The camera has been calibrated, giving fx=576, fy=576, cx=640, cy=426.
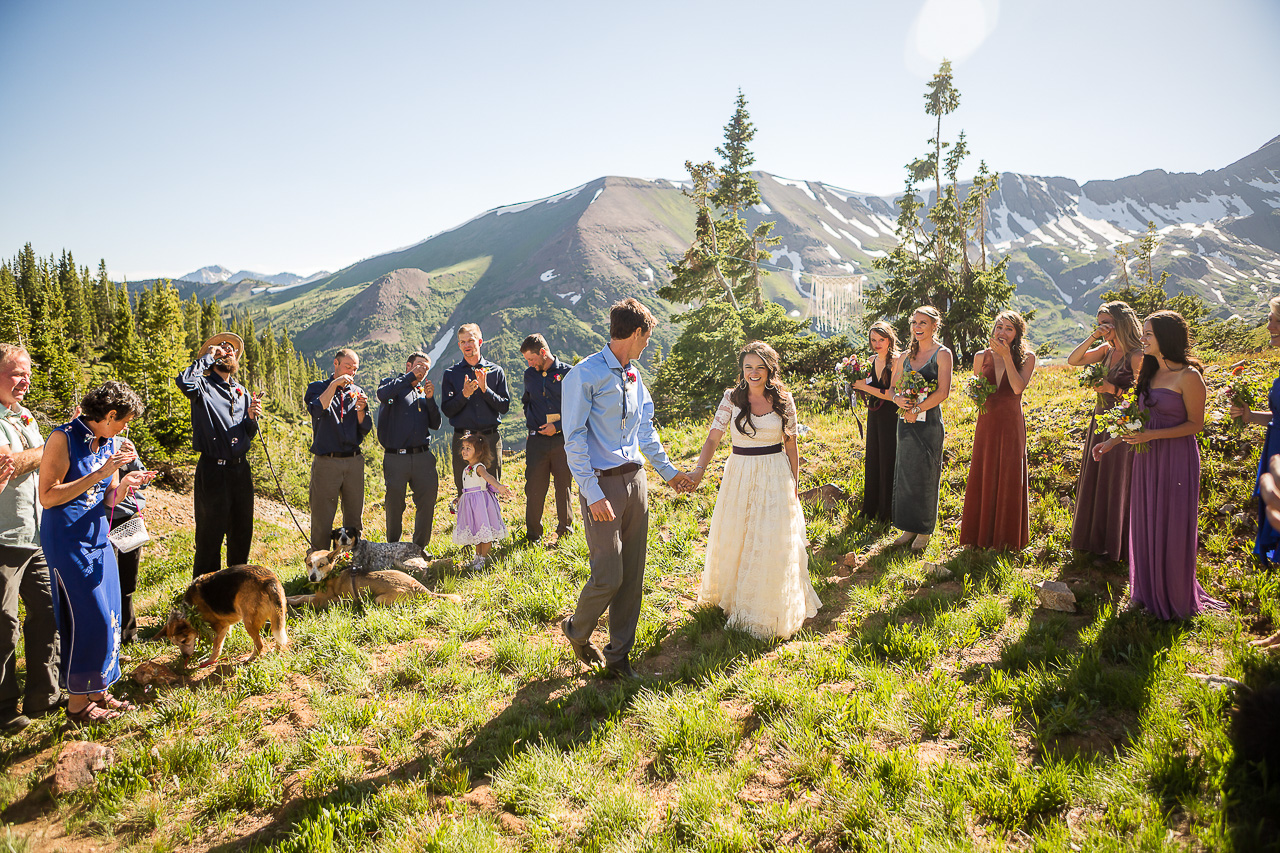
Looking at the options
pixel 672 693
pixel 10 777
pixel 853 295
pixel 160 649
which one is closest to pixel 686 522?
pixel 672 693

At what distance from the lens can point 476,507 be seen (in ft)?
25.0

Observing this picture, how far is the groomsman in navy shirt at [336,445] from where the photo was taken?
23.3 ft

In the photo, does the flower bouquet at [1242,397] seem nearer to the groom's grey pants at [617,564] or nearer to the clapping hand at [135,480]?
the groom's grey pants at [617,564]

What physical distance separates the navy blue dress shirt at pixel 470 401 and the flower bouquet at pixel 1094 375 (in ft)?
22.5

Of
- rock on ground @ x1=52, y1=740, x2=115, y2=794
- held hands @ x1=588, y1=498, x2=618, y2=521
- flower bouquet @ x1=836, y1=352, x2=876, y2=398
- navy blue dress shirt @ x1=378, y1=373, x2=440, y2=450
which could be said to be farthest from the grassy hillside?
flower bouquet @ x1=836, y1=352, x2=876, y2=398

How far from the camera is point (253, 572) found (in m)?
5.15

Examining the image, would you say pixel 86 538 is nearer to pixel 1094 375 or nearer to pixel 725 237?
pixel 1094 375

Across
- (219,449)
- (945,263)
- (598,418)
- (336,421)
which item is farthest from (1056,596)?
(945,263)

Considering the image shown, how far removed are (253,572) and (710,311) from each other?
18443mm

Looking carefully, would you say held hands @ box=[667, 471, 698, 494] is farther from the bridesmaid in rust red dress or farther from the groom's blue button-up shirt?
the bridesmaid in rust red dress

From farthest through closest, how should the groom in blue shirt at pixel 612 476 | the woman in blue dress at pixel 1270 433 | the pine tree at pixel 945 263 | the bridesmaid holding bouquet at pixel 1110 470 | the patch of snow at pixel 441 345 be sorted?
the patch of snow at pixel 441 345 → the pine tree at pixel 945 263 → the bridesmaid holding bouquet at pixel 1110 470 → the woman in blue dress at pixel 1270 433 → the groom in blue shirt at pixel 612 476

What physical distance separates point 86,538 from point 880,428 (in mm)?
8201

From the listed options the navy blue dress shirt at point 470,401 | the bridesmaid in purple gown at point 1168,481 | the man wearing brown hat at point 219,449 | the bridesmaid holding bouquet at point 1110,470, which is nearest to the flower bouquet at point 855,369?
the bridesmaid holding bouquet at point 1110,470

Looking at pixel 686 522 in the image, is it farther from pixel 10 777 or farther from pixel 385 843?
pixel 10 777
